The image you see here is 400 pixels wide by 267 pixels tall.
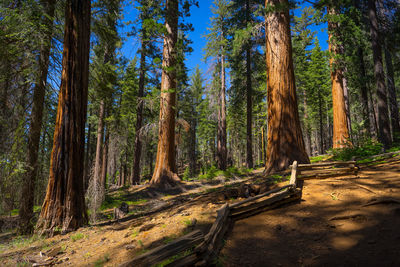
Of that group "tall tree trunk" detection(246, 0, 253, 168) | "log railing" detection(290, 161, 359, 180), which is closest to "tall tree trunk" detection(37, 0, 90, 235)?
"log railing" detection(290, 161, 359, 180)

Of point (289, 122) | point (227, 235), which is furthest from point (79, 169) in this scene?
point (289, 122)

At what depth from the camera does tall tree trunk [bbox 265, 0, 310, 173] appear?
6.27m

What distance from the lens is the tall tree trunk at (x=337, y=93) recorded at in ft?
37.6

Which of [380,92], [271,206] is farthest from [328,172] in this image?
[380,92]

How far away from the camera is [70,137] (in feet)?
16.7

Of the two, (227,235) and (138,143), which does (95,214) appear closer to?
(227,235)

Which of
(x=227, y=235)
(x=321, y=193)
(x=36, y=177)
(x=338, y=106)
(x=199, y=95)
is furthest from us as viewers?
(x=199, y=95)

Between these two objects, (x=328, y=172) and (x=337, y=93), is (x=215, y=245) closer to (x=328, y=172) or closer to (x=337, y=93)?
(x=328, y=172)

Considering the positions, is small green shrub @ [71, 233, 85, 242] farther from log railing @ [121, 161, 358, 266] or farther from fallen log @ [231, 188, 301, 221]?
fallen log @ [231, 188, 301, 221]

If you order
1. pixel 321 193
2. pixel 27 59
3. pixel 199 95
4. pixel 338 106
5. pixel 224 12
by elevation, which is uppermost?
pixel 224 12

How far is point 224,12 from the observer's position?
2142 cm

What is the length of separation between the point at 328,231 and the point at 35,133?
8.48m

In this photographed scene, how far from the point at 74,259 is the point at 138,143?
13.4m

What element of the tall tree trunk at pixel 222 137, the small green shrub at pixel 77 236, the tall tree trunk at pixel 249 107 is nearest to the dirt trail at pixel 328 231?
the small green shrub at pixel 77 236
